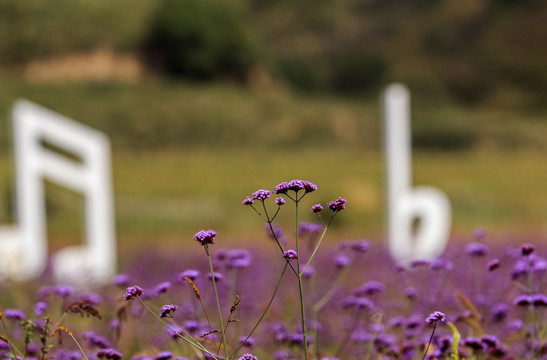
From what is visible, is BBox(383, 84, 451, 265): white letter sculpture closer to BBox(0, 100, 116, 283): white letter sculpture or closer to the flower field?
the flower field

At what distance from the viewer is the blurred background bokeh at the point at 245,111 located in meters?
16.0

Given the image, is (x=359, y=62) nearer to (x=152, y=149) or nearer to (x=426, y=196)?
(x=152, y=149)

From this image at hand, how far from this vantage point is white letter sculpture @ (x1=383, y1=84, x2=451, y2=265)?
23.9ft

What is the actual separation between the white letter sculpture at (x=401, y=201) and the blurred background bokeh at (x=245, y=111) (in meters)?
3.80

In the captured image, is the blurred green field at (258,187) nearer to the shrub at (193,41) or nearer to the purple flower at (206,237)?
the purple flower at (206,237)

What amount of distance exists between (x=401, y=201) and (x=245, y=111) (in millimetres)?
21035

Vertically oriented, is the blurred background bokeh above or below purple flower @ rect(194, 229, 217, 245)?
above

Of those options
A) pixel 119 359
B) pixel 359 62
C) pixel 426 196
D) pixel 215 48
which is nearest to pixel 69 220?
pixel 426 196

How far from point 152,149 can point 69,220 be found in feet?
31.8

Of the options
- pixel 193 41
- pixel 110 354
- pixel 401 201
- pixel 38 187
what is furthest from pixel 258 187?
pixel 193 41

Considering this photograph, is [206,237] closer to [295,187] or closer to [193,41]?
[295,187]

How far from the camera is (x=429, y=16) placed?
2478 inches

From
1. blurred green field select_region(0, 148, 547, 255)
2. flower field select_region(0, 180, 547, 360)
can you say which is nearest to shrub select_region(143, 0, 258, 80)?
blurred green field select_region(0, 148, 547, 255)

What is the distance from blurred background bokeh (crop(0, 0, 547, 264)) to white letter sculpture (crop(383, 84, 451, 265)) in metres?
3.80
